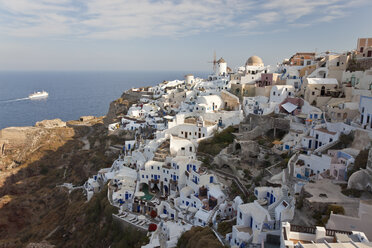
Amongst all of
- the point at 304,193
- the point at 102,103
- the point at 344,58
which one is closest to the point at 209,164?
the point at 304,193

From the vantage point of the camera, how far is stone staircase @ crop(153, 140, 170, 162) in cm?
3206

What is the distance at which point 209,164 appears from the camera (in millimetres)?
29703

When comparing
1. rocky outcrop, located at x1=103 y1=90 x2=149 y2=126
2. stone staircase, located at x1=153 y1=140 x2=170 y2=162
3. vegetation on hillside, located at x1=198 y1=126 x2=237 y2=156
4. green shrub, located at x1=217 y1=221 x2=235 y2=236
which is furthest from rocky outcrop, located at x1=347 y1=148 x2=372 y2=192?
rocky outcrop, located at x1=103 y1=90 x2=149 y2=126

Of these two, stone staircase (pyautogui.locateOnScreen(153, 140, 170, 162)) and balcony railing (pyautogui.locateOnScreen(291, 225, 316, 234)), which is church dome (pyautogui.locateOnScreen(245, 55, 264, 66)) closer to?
stone staircase (pyautogui.locateOnScreen(153, 140, 170, 162))

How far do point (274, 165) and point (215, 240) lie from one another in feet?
30.1

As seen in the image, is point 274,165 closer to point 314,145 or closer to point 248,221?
point 314,145

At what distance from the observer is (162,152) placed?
33000 millimetres

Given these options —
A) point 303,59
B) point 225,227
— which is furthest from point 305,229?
point 303,59

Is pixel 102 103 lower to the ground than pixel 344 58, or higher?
lower

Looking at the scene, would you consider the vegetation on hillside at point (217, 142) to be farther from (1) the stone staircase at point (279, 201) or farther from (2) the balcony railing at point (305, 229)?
(2) the balcony railing at point (305, 229)

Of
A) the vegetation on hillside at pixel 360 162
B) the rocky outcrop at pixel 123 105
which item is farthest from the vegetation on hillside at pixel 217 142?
the rocky outcrop at pixel 123 105

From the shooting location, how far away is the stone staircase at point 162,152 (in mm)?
32062

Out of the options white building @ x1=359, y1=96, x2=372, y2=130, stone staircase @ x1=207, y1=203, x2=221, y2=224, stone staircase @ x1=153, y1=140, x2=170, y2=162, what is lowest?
stone staircase @ x1=207, y1=203, x2=221, y2=224

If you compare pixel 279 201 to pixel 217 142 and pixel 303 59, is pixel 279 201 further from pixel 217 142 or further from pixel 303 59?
pixel 303 59
